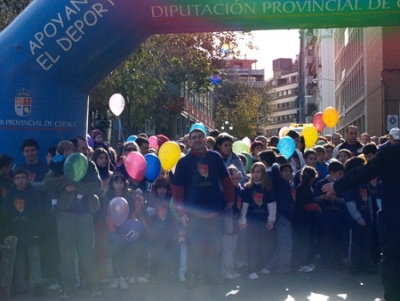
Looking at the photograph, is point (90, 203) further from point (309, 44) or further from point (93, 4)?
point (309, 44)

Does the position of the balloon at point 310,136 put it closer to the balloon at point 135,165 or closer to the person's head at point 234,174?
the person's head at point 234,174

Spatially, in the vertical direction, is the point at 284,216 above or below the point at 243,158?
below

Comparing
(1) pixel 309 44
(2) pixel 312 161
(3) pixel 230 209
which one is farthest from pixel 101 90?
(1) pixel 309 44

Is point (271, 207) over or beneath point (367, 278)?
over

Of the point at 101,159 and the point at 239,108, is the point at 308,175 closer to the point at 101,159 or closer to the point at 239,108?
the point at 101,159

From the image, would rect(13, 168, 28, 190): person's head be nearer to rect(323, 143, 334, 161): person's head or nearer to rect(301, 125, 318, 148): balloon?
rect(323, 143, 334, 161): person's head

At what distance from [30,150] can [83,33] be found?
5.58ft

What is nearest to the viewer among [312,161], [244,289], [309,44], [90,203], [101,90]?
[90,203]

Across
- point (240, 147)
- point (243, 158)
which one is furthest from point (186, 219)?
point (240, 147)

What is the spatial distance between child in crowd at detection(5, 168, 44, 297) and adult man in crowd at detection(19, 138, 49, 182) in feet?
1.58

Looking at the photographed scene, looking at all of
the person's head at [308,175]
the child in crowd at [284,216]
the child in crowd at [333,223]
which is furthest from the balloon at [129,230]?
the child in crowd at [333,223]

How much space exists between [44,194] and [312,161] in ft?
14.2

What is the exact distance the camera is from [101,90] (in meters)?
21.2

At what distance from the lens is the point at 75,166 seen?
7.94 m
